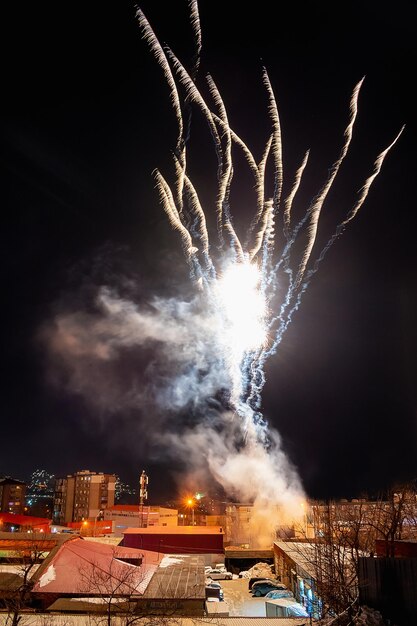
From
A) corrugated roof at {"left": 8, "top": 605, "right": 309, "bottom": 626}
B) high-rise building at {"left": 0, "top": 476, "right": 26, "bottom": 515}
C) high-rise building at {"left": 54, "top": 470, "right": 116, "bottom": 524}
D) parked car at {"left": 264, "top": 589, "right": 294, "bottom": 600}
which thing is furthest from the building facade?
corrugated roof at {"left": 8, "top": 605, "right": 309, "bottom": 626}

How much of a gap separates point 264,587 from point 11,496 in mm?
75674

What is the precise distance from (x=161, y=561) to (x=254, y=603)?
5368 millimetres

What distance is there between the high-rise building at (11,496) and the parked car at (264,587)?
72.7m

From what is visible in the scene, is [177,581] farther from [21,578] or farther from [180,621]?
[21,578]

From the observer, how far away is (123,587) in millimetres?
18297

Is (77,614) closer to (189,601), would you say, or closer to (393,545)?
(189,601)

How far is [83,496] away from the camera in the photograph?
82.8 meters

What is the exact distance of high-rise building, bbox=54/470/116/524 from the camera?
269 ft

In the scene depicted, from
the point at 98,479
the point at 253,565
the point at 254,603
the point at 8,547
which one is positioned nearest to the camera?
the point at 254,603

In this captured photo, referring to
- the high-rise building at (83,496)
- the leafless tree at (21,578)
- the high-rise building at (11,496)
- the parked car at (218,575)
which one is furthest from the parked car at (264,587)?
the high-rise building at (11,496)

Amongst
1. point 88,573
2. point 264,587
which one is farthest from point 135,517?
point 88,573

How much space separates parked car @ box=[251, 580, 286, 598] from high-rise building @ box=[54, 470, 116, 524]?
2444 inches

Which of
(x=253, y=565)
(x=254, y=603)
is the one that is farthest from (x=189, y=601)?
(x=253, y=565)

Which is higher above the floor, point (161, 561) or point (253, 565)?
point (161, 561)
